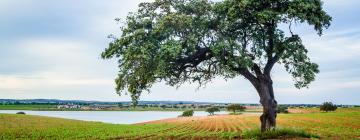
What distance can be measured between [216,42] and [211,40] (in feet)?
3.08

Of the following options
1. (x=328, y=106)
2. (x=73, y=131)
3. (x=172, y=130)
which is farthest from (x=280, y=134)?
(x=328, y=106)

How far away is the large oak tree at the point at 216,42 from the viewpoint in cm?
3666

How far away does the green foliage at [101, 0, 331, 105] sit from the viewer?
3662 centimetres

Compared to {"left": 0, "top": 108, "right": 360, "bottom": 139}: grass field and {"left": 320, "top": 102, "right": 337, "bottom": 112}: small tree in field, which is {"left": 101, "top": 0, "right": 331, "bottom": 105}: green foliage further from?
{"left": 320, "top": 102, "right": 337, "bottom": 112}: small tree in field

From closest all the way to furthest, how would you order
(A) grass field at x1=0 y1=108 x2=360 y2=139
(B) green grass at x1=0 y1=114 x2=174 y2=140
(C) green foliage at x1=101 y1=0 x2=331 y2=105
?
(C) green foliage at x1=101 y1=0 x2=331 y2=105, (A) grass field at x1=0 y1=108 x2=360 y2=139, (B) green grass at x1=0 y1=114 x2=174 y2=140

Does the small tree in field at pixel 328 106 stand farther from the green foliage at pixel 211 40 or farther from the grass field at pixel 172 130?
the green foliage at pixel 211 40

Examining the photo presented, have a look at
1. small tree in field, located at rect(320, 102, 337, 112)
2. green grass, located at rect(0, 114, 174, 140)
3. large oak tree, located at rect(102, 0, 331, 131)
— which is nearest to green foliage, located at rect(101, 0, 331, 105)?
large oak tree, located at rect(102, 0, 331, 131)

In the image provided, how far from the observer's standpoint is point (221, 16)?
38.8 meters

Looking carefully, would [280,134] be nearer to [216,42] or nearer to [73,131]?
[216,42]

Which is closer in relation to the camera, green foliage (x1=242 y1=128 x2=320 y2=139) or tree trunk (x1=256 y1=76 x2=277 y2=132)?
green foliage (x1=242 y1=128 x2=320 y2=139)

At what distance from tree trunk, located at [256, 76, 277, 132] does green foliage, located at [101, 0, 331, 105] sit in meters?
0.74

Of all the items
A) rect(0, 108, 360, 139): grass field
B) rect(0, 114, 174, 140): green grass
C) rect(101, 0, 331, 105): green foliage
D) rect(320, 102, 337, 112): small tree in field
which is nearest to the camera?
rect(101, 0, 331, 105): green foliage

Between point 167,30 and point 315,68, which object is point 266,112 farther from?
point 167,30

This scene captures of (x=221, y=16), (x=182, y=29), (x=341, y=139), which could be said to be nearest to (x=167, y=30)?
(x=182, y=29)
